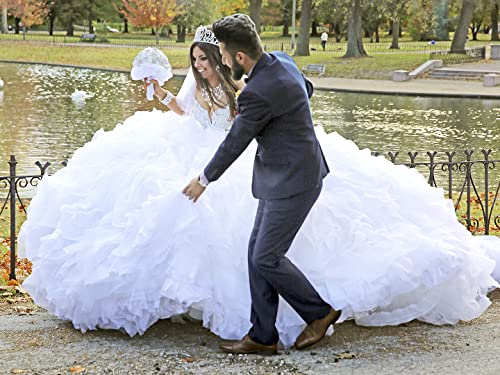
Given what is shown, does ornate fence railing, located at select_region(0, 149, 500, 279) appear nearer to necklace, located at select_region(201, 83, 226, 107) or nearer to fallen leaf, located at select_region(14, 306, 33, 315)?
fallen leaf, located at select_region(14, 306, 33, 315)

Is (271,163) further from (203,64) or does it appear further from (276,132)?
(203,64)

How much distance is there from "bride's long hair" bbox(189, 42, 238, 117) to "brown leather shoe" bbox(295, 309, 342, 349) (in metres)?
1.94

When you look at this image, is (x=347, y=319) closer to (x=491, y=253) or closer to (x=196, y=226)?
(x=196, y=226)

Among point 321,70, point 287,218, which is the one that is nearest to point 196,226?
point 287,218

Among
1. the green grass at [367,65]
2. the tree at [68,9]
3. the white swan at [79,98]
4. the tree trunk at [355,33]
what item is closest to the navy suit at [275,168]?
the white swan at [79,98]

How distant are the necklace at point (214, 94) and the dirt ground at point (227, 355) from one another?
174cm

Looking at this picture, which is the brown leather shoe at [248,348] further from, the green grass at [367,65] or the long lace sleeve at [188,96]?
the green grass at [367,65]

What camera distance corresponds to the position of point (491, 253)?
286 inches

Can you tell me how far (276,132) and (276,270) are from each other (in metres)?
0.83

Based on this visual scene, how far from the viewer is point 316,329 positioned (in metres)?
5.43

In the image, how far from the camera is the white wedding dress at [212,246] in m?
5.61

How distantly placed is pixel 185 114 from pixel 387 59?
134 feet

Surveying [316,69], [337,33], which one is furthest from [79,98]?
[337,33]

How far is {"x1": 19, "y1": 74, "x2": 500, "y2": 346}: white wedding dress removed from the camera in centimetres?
561
